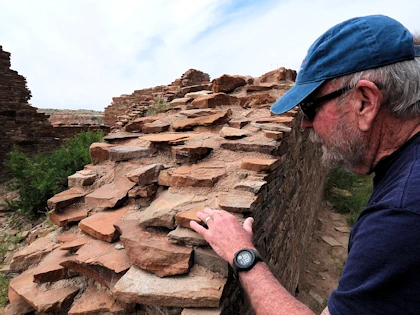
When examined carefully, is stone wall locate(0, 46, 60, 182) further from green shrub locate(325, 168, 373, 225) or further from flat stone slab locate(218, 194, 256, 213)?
green shrub locate(325, 168, 373, 225)

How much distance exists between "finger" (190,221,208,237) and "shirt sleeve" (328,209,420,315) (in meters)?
0.68

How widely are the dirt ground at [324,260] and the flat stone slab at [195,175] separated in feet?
8.76

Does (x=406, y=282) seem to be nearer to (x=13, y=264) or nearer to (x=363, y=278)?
(x=363, y=278)

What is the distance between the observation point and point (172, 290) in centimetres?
122

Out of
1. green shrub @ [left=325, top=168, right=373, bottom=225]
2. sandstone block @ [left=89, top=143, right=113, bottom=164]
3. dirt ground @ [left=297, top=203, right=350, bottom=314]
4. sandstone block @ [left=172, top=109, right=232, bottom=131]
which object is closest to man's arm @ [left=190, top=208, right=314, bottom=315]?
sandstone block @ [left=172, top=109, right=232, bottom=131]

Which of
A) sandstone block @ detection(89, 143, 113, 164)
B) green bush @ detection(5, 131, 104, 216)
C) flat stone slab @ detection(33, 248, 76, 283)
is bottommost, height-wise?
green bush @ detection(5, 131, 104, 216)

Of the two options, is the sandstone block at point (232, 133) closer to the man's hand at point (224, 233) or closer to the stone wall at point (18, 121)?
the man's hand at point (224, 233)

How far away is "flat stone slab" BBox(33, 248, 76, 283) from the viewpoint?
1521 mm

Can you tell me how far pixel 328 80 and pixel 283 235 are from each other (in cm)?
176

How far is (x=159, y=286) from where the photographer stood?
49.3 inches

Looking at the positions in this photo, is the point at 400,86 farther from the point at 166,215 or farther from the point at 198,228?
the point at 166,215

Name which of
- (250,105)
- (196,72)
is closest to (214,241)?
(250,105)

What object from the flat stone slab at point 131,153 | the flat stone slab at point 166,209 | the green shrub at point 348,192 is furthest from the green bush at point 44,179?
the green shrub at point 348,192

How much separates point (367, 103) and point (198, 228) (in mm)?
922
